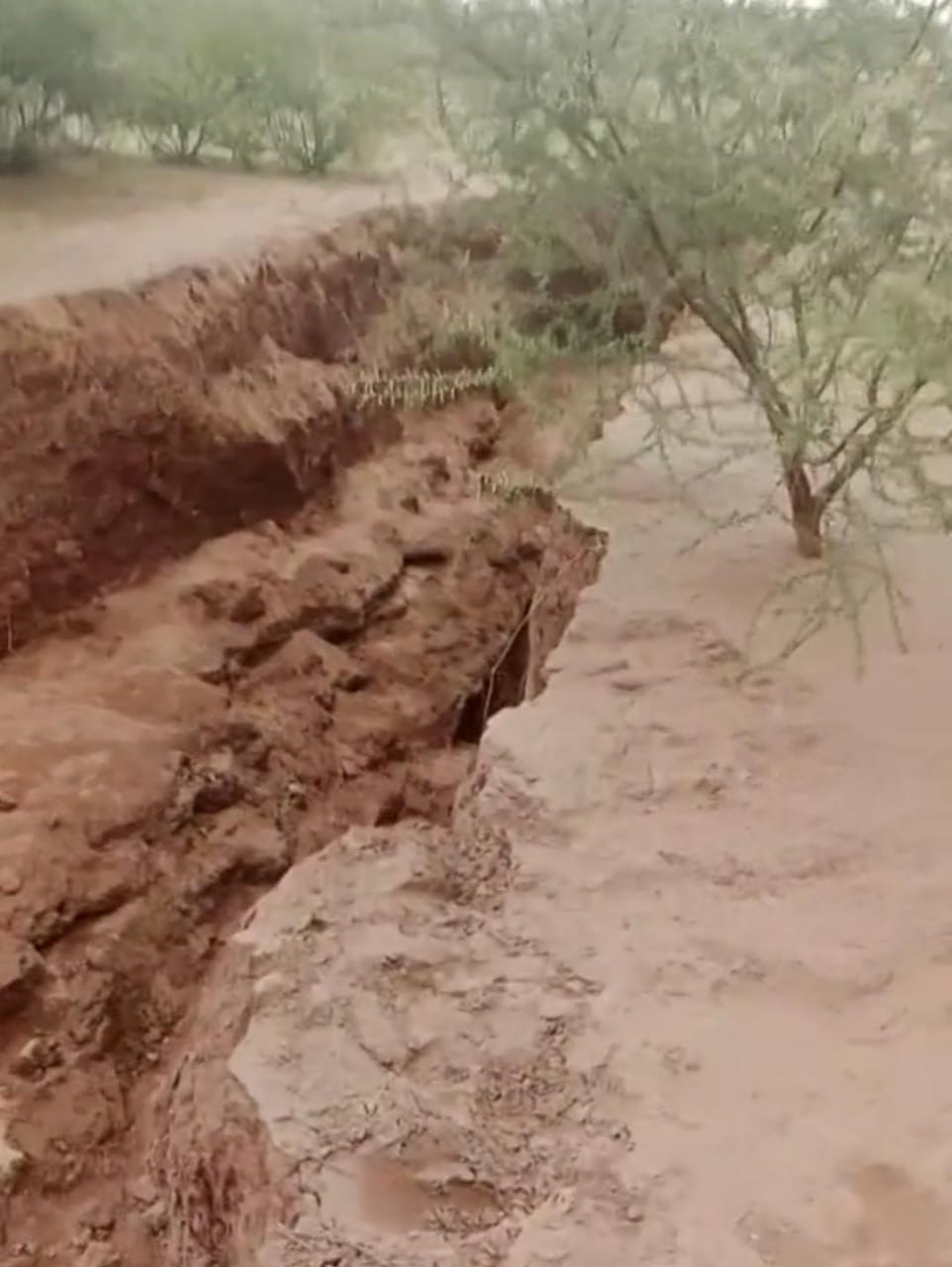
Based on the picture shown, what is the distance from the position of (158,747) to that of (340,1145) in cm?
256

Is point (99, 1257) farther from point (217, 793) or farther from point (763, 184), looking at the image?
point (763, 184)

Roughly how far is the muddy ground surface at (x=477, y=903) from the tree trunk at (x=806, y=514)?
0.08 meters

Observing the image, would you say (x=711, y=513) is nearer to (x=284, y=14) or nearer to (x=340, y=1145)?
(x=340, y=1145)

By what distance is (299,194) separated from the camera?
7.79m

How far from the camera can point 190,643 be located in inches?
208

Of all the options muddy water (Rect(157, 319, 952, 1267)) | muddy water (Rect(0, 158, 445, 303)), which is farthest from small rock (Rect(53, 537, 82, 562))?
muddy water (Rect(157, 319, 952, 1267))

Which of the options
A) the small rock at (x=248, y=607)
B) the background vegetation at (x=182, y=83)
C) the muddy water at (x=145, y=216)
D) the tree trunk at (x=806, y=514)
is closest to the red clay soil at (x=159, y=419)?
the muddy water at (x=145, y=216)

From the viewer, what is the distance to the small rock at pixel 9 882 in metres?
4.30

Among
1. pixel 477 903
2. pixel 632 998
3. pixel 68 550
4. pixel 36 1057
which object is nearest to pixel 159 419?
pixel 68 550

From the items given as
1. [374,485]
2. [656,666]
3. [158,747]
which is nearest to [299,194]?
[374,485]

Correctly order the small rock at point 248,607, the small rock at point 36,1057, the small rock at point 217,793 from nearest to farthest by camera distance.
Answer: the small rock at point 36,1057, the small rock at point 217,793, the small rock at point 248,607

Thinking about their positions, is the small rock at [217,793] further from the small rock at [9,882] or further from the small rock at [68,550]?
the small rock at [68,550]

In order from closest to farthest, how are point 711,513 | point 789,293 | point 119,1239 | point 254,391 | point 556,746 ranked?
point 556,746
point 119,1239
point 789,293
point 711,513
point 254,391

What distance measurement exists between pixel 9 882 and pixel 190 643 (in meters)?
1.16
